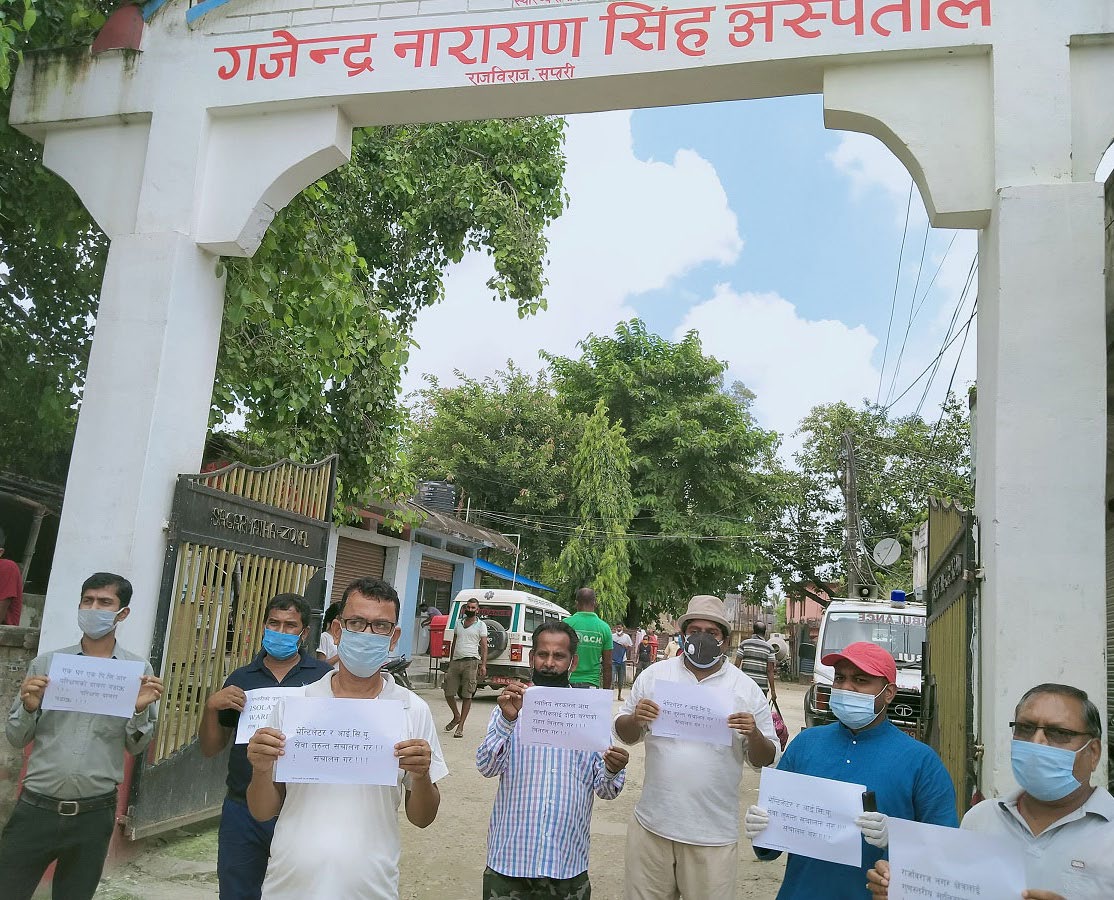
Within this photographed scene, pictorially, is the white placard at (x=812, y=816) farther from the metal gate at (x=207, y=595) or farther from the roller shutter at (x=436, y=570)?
the roller shutter at (x=436, y=570)

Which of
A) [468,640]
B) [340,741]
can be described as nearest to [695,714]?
[340,741]

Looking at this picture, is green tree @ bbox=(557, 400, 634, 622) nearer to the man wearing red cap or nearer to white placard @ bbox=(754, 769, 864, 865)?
the man wearing red cap

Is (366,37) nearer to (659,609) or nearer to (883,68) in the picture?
(883,68)

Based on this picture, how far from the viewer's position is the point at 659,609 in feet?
103

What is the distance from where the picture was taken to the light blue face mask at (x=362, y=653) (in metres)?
2.96

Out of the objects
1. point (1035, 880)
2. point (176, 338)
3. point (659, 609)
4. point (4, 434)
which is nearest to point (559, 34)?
point (176, 338)

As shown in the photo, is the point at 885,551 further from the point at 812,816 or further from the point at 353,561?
the point at 812,816

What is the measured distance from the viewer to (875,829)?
2.82 meters

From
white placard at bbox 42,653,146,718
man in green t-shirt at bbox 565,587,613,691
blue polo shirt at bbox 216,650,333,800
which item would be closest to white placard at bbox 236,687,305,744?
blue polo shirt at bbox 216,650,333,800

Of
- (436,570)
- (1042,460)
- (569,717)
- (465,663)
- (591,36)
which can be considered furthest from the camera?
(436,570)

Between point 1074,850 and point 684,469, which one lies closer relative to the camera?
point 1074,850

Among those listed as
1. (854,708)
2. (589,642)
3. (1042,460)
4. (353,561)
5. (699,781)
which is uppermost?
(353,561)

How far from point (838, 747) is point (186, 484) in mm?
4072

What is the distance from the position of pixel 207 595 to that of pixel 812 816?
4.27 m
